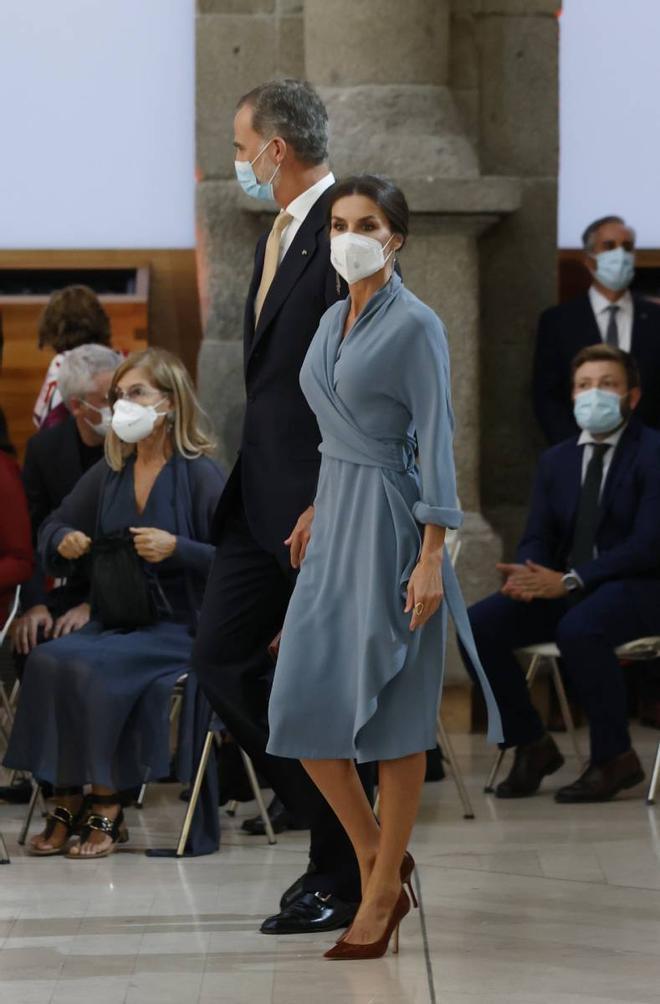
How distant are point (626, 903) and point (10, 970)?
1453 mm

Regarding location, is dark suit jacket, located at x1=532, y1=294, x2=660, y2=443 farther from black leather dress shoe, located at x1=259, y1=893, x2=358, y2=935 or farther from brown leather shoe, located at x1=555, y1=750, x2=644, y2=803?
black leather dress shoe, located at x1=259, y1=893, x2=358, y2=935

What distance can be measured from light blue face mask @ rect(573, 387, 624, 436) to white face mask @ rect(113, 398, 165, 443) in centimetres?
147

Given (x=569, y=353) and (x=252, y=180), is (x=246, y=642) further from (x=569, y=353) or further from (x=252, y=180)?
(x=569, y=353)

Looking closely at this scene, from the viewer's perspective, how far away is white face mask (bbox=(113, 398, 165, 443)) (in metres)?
5.59

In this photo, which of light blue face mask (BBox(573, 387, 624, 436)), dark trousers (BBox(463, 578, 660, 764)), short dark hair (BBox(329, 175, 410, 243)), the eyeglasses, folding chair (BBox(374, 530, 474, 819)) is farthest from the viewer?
light blue face mask (BBox(573, 387, 624, 436))

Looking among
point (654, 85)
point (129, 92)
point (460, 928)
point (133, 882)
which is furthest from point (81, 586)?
point (654, 85)

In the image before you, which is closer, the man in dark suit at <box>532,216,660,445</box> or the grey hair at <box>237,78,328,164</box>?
the grey hair at <box>237,78,328,164</box>

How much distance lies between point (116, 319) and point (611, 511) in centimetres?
250

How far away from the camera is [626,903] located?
4691 millimetres

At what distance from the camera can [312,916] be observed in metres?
4.35

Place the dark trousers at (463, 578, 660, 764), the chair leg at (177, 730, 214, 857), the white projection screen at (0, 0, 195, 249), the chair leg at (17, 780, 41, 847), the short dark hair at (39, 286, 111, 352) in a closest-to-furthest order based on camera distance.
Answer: the chair leg at (177, 730, 214, 857) < the chair leg at (17, 780, 41, 847) < the dark trousers at (463, 578, 660, 764) < the short dark hair at (39, 286, 111, 352) < the white projection screen at (0, 0, 195, 249)

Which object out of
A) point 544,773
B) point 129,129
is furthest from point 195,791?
point 129,129

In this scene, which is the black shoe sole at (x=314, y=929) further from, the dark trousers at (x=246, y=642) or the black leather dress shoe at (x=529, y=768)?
the black leather dress shoe at (x=529, y=768)

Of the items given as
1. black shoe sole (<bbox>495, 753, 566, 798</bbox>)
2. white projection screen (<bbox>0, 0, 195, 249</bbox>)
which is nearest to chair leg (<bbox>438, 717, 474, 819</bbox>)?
black shoe sole (<bbox>495, 753, 566, 798</bbox>)
